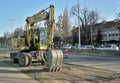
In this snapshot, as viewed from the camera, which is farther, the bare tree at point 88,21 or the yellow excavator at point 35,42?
the bare tree at point 88,21

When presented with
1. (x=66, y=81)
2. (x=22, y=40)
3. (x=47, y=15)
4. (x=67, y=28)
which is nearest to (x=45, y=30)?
(x=47, y=15)

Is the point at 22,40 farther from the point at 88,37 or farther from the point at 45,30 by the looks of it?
the point at 88,37

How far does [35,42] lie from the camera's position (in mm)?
25203

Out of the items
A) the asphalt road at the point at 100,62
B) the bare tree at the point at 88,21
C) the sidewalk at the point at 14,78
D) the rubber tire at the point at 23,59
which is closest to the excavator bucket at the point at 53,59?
the sidewalk at the point at 14,78

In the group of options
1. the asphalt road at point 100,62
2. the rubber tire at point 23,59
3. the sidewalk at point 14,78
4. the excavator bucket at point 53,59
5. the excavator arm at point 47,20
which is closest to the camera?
the sidewalk at point 14,78

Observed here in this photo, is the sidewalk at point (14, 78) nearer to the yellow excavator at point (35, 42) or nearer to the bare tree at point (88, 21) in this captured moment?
the yellow excavator at point (35, 42)

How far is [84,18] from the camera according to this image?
108m

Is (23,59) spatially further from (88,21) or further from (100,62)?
(88,21)

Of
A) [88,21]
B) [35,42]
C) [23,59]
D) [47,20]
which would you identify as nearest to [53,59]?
[47,20]

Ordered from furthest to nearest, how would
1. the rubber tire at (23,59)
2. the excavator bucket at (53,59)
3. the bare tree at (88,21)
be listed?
the bare tree at (88,21) → the rubber tire at (23,59) → the excavator bucket at (53,59)

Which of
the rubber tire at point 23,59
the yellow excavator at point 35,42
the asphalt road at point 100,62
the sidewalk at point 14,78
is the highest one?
the yellow excavator at point 35,42

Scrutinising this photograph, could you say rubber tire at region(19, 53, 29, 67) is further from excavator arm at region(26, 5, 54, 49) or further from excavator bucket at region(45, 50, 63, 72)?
excavator bucket at region(45, 50, 63, 72)

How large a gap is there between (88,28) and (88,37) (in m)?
3.95

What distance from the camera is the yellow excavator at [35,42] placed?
21.8 meters
